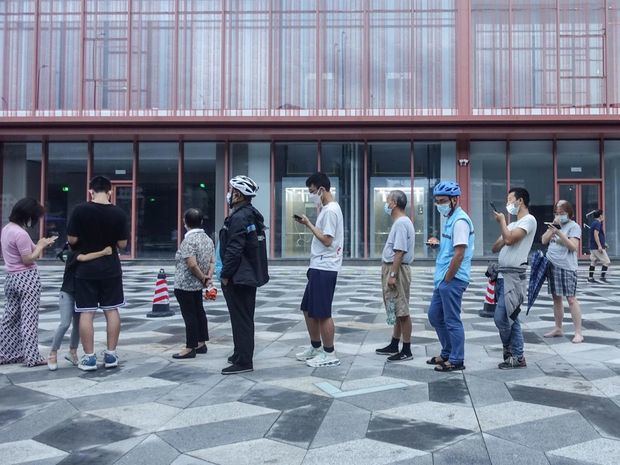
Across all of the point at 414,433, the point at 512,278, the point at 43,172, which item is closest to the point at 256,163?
the point at 43,172

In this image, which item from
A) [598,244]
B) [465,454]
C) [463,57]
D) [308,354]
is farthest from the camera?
[463,57]

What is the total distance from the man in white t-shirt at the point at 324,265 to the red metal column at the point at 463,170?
16004 mm

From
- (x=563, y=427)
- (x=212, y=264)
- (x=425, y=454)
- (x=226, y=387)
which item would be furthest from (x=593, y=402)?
(x=212, y=264)

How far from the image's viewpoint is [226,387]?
499cm

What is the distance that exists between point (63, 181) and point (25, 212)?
17.0 metres

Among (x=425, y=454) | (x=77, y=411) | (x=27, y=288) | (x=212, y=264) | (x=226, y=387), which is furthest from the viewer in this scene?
(x=212, y=264)

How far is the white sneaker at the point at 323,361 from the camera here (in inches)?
226

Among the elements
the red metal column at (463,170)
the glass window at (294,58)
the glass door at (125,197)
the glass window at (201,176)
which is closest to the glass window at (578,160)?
the red metal column at (463,170)

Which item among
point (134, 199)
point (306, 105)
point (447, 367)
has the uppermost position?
point (306, 105)

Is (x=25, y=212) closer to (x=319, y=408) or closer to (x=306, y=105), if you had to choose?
(x=319, y=408)

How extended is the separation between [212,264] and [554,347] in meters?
4.02

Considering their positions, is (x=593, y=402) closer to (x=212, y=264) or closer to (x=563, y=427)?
(x=563, y=427)

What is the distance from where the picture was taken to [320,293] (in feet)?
18.3

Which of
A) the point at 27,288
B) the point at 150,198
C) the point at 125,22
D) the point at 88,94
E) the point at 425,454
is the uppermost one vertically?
the point at 125,22
